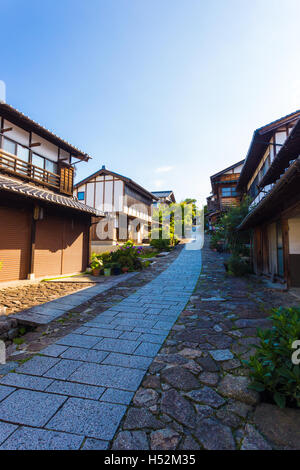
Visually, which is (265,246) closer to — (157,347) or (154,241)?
(157,347)

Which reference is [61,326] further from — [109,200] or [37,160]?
[109,200]

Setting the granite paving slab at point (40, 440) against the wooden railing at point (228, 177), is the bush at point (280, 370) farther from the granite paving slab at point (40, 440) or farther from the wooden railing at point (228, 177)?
the wooden railing at point (228, 177)

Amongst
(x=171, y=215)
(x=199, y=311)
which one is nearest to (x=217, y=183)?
(x=171, y=215)

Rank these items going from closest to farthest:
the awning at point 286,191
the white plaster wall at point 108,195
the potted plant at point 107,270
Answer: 1. the awning at point 286,191
2. the potted plant at point 107,270
3. the white plaster wall at point 108,195

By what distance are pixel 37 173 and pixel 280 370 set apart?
12186mm

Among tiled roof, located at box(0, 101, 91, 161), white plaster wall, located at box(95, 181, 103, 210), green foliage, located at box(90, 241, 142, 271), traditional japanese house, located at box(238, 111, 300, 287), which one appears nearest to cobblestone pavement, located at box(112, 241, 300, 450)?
traditional japanese house, located at box(238, 111, 300, 287)

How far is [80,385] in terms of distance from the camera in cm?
247

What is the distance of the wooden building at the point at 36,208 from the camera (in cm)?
798

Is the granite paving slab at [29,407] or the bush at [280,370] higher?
the bush at [280,370]

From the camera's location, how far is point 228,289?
7180 millimetres

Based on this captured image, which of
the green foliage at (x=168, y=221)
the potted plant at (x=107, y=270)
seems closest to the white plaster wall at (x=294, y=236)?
the potted plant at (x=107, y=270)

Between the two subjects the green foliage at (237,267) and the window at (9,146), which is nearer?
the window at (9,146)

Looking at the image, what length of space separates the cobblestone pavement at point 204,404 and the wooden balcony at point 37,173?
9.23m
